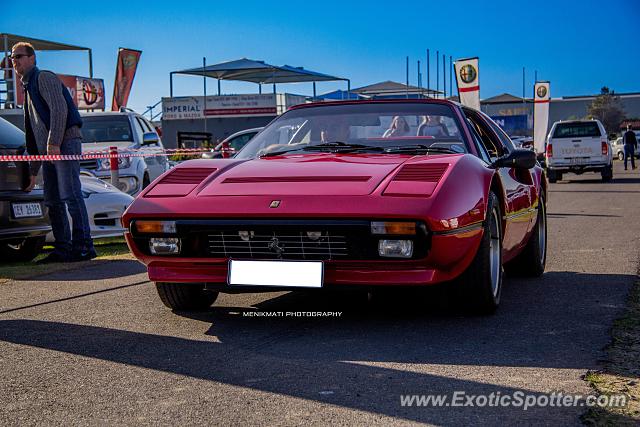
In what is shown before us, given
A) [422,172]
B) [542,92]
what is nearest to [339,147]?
[422,172]

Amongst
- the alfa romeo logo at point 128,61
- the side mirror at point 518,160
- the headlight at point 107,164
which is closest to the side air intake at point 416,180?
the side mirror at point 518,160

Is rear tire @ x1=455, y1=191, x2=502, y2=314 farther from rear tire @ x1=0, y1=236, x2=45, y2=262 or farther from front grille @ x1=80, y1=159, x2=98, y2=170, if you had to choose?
front grille @ x1=80, y1=159, x2=98, y2=170

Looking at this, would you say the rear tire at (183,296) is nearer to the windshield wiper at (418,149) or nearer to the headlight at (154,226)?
the headlight at (154,226)

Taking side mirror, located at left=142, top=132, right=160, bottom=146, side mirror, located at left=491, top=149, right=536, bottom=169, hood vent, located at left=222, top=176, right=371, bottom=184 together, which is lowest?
hood vent, located at left=222, top=176, right=371, bottom=184

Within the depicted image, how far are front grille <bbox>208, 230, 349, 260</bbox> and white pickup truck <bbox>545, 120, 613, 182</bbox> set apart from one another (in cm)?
2217

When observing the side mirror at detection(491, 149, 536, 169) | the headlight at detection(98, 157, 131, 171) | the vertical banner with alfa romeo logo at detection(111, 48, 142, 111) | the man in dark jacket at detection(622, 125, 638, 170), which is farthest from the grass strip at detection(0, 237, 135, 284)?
the man in dark jacket at detection(622, 125, 638, 170)

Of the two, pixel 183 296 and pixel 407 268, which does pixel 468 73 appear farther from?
pixel 407 268

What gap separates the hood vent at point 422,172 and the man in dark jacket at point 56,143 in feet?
13.6

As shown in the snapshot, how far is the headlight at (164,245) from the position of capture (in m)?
4.77

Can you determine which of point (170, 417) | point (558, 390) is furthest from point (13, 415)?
point (558, 390)

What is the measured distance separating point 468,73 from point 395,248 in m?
20.2

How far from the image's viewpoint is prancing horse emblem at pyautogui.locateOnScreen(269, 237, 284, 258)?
15.0 ft

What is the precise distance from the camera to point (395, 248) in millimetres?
4477

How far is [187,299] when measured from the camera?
5.21m
